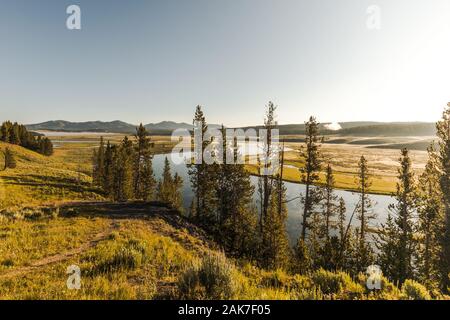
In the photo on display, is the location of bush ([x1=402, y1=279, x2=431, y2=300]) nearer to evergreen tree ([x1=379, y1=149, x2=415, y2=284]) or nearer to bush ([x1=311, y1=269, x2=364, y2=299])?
bush ([x1=311, y1=269, x2=364, y2=299])

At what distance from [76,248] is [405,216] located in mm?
29660

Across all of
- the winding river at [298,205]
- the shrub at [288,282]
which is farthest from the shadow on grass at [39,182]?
the shrub at [288,282]

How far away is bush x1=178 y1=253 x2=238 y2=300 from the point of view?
6.15 m

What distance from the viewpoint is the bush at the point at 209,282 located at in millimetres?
6148

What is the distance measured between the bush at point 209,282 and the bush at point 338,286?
107 inches

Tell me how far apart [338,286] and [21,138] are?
135 metres

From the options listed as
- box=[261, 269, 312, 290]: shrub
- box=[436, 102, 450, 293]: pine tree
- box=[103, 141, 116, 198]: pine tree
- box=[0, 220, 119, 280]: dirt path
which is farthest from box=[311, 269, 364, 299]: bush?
box=[103, 141, 116, 198]: pine tree

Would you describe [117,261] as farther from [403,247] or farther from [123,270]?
[403,247]

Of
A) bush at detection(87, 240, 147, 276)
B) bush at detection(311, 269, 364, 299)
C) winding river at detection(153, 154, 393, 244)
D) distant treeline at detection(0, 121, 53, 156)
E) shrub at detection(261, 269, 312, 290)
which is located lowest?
winding river at detection(153, 154, 393, 244)

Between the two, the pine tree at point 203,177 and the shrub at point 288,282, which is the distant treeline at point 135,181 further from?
the shrub at point 288,282

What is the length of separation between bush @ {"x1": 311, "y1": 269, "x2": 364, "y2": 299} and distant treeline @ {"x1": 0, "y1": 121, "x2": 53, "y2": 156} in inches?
4727

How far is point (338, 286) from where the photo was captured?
24.5ft

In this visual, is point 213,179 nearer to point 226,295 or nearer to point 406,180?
point 406,180

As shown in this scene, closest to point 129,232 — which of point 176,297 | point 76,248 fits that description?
point 76,248
